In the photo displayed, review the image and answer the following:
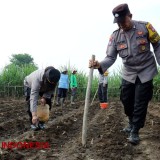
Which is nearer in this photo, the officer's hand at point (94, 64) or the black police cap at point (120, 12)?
the black police cap at point (120, 12)

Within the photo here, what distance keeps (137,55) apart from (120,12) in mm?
562

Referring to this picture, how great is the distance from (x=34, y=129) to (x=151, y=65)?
87.9 inches

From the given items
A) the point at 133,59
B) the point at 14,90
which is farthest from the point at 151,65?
the point at 14,90

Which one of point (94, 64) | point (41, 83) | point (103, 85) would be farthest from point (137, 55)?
point (103, 85)

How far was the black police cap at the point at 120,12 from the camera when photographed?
3.82m

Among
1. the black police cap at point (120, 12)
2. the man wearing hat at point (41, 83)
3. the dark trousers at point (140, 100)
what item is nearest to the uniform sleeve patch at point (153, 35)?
the black police cap at point (120, 12)

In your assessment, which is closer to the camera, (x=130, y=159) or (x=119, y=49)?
(x=130, y=159)

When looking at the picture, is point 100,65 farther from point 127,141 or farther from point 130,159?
point 130,159

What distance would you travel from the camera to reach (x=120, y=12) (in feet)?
12.5

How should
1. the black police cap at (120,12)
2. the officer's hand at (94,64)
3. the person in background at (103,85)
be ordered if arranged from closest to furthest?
1. the black police cap at (120,12)
2. the officer's hand at (94,64)
3. the person in background at (103,85)

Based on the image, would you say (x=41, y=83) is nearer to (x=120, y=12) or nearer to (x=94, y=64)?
(x=94, y=64)

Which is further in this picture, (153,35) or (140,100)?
(140,100)

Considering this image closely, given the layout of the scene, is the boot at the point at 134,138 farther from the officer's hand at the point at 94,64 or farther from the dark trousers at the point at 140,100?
the officer's hand at the point at 94,64

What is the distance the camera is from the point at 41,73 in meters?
4.65
